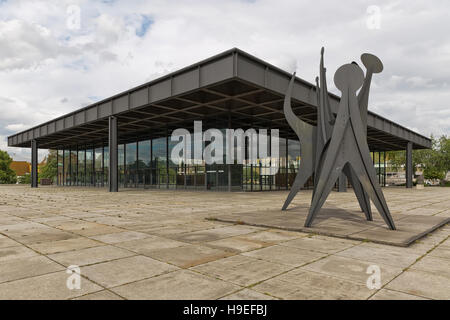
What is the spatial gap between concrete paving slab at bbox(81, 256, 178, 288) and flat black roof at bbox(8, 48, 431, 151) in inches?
583

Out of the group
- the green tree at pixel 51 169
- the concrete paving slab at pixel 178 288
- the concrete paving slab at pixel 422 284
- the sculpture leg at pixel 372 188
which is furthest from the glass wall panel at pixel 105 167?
the concrete paving slab at pixel 422 284

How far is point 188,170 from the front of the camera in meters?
33.6

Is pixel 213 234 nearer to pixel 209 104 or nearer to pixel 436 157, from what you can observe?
pixel 209 104

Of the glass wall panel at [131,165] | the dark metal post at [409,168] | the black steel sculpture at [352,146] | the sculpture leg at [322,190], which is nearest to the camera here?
the black steel sculpture at [352,146]

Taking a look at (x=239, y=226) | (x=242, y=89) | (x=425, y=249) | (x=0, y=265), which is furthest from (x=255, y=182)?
(x=0, y=265)

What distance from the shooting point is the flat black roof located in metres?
19.6

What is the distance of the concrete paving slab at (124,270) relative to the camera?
422cm

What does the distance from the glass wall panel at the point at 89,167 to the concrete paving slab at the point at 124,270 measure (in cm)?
5023

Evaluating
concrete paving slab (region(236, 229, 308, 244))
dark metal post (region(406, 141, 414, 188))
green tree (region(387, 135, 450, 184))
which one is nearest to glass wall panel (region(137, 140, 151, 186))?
concrete paving slab (region(236, 229, 308, 244))

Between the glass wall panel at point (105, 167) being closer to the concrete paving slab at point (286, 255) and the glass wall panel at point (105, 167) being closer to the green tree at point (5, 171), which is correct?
the green tree at point (5, 171)

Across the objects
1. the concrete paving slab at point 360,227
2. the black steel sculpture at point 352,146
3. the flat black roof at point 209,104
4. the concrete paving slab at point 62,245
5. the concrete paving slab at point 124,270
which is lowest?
the concrete paving slab at point 360,227

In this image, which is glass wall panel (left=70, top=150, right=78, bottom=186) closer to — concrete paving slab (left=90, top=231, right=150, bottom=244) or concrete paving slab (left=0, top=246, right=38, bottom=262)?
concrete paving slab (left=90, top=231, right=150, bottom=244)

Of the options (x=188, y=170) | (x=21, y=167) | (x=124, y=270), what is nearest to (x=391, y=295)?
(x=124, y=270)

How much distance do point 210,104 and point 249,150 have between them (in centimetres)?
744
